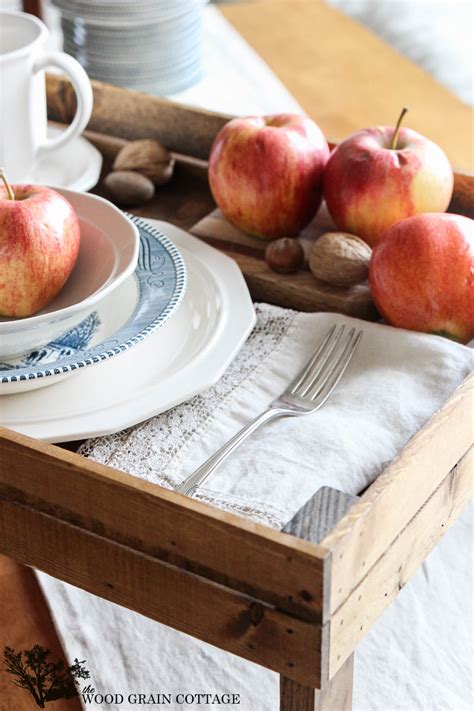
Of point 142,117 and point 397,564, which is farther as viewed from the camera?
point 142,117

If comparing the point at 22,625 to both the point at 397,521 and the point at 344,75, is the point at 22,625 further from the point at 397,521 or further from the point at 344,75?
the point at 344,75

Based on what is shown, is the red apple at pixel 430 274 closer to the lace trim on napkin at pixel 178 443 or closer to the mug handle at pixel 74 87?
the lace trim on napkin at pixel 178 443

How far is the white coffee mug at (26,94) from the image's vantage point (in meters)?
0.81

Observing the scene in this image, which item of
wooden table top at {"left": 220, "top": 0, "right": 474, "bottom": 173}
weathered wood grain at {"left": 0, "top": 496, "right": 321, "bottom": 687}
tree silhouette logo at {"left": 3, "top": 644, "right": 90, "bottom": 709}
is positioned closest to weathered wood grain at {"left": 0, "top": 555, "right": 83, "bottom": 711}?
tree silhouette logo at {"left": 3, "top": 644, "right": 90, "bottom": 709}

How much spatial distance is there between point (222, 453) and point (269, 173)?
0.31 meters

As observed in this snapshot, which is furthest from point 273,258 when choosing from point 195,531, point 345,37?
point 345,37

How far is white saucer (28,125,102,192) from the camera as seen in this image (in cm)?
88

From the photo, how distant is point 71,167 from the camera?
910 mm

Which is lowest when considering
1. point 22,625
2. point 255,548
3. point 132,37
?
point 22,625

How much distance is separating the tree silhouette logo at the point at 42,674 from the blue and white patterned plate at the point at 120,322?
0.24 meters

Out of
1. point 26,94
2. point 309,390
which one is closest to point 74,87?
point 26,94

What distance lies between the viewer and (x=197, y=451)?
1.93 feet

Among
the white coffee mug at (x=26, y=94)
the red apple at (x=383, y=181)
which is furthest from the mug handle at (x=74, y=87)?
the red apple at (x=383, y=181)

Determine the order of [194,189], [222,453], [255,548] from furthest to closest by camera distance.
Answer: [194,189] < [222,453] < [255,548]
